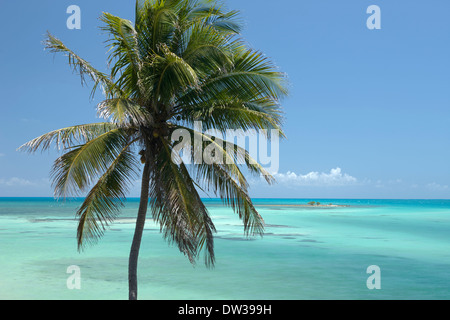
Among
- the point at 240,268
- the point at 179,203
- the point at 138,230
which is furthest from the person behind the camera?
the point at 240,268

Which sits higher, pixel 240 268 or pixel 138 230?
pixel 138 230

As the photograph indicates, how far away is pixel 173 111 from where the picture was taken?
7770 millimetres

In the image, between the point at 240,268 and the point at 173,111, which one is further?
the point at 240,268

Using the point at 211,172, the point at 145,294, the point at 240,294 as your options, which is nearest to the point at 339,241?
the point at 240,294

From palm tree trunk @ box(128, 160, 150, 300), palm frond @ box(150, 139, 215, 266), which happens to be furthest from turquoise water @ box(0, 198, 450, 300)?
palm frond @ box(150, 139, 215, 266)

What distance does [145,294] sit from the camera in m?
13.1

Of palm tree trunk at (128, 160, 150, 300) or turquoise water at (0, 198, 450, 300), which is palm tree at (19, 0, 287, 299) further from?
turquoise water at (0, 198, 450, 300)

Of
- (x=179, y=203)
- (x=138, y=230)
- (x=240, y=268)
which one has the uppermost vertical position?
(x=179, y=203)

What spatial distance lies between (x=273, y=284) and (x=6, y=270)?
9.52 metres

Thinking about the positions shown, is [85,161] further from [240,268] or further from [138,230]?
[240,268]

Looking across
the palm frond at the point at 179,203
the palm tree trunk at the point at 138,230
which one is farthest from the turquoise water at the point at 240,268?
the palm frond at the point at 179,203

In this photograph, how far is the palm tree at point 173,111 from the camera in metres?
7.20

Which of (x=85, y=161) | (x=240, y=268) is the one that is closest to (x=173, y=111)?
(x=85, y=161)

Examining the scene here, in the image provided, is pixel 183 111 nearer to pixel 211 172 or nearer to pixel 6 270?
pixel 211 172
